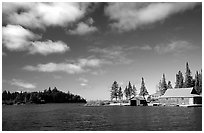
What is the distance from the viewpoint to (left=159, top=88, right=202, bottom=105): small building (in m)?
72.1

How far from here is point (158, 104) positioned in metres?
78.8

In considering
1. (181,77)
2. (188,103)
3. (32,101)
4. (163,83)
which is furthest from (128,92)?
(32,101)

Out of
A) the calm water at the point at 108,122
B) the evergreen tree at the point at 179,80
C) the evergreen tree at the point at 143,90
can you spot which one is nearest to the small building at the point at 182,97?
the evergreen tree at the point at 179,80

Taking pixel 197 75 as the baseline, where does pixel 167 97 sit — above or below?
below

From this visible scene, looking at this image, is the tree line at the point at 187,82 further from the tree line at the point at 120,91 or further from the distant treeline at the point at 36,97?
the distant treeline at the point at 36,97

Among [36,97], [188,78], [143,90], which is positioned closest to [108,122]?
[188,78]

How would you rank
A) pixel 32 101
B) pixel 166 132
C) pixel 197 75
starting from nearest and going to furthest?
pixel 166 132
pixel 197 75
pixel 32 101

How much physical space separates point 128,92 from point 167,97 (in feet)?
107

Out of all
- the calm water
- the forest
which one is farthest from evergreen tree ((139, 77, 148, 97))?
the calm water

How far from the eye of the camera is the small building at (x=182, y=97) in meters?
72.1

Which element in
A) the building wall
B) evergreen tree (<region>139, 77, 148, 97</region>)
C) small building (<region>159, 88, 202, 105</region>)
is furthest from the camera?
evergreen tree (<region>139, 77, 148, 97</region>)

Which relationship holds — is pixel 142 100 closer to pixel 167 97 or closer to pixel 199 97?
pixel 167 97

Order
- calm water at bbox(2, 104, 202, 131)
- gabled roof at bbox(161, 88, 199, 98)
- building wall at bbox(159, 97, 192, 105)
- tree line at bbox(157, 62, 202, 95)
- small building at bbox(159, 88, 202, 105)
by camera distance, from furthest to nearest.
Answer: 1. tree line at bbox(157, 62, 202, 95)
2. gabled roof at bbox(161, 88, 199, 98)
3. building wall at bbox(159, 97, 192, 105)
4. small building at bbox(159, 88, 202, 105)
5. calm water at bbox(2, 104, 202, 131)

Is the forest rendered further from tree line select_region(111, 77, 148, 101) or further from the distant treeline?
the distant treeline
